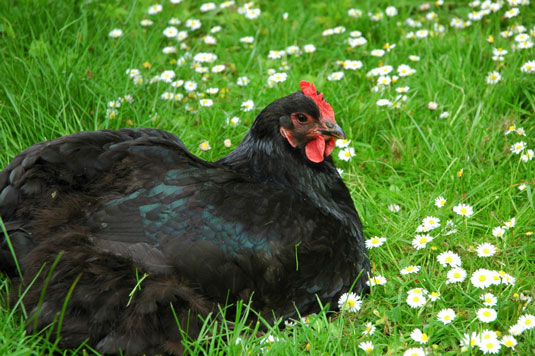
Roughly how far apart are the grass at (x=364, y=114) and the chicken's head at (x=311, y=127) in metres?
0.74

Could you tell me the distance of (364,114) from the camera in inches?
188

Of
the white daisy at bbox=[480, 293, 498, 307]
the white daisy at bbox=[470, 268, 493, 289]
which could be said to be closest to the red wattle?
the white daisy at bbox=[470, 268, 493, 289]

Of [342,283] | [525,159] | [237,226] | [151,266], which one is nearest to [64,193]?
[151,266]

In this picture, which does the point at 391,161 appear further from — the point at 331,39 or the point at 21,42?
the point at 21,42

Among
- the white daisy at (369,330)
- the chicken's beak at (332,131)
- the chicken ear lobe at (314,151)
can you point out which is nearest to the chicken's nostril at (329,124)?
the chicken's beak at (332,131)

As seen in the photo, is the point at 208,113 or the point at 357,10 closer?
the point at 208,113

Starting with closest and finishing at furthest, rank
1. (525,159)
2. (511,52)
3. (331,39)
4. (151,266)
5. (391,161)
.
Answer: (151,266), (525,159), (391,161), (511,52), (331,39)

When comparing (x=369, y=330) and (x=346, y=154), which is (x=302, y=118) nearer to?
(x=346, y=154)

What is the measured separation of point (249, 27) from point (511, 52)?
7.14 ft

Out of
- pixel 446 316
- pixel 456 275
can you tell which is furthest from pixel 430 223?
pixel 446 316

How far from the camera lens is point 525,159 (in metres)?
4.23

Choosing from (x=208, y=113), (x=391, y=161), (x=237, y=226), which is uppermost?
(x=237, y=226)

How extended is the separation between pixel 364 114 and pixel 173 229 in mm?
2138

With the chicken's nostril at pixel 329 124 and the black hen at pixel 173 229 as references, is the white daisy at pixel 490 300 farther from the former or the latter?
the chicken's nostril at pixel 329 124
